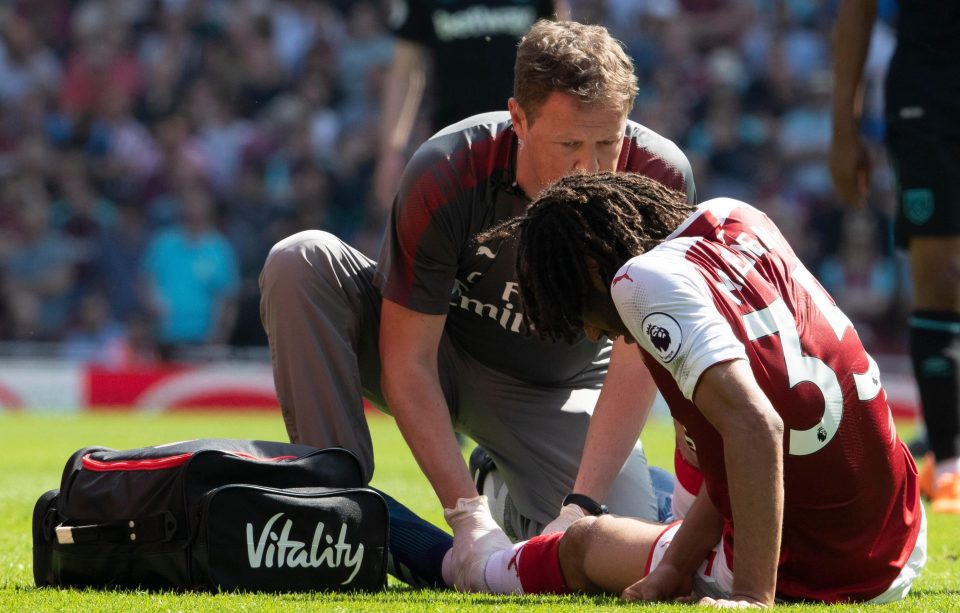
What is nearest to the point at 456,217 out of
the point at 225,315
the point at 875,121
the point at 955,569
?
the point at 955,569

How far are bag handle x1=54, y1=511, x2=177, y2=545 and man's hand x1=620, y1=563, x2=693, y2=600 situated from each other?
1015 mm

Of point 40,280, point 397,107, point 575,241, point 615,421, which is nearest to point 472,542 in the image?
point 615,421

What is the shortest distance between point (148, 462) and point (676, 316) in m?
1.30

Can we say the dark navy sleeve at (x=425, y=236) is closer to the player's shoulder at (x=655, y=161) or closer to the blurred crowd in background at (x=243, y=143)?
the player's shoulder at (x=655, y=161)

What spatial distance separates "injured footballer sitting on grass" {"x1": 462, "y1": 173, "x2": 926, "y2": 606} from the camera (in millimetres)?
2535

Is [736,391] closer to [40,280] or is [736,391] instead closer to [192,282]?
[192,282]

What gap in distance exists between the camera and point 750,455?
2508 mm

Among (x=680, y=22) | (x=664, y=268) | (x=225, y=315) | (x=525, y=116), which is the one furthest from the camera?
(x=680, y=22)

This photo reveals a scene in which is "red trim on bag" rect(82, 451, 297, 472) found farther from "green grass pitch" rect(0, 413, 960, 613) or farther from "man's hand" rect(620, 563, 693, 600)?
"man's hand" rect(620, 563, 693, 600)

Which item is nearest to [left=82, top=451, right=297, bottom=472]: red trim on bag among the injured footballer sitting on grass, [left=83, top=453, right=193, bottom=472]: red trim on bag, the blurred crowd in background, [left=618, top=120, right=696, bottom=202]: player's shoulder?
[left=83, top=453, right=193, bottom=472]: red trim on bag

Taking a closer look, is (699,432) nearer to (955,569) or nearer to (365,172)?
(955,569)

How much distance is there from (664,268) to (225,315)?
10.4 meters

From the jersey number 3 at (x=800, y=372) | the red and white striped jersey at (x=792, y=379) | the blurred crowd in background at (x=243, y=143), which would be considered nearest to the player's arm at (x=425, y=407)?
the red and white striped jersey at (x=792, y=379)

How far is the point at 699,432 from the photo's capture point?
2.72 meters
